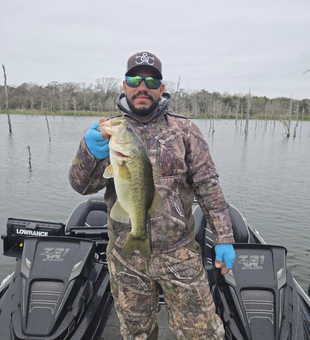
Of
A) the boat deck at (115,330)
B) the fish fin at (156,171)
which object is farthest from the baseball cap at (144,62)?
the boat deck at (115,330)

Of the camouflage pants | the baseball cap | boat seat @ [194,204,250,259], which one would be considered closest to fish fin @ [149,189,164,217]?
the camouflage pants

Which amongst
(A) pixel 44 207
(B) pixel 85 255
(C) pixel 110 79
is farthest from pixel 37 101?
(B) pixel 85 255

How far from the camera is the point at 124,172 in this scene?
6.97ft

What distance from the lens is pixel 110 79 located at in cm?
14300

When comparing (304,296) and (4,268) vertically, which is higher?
(304,296)

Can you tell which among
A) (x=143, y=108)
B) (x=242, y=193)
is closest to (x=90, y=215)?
(x=143, y=108)

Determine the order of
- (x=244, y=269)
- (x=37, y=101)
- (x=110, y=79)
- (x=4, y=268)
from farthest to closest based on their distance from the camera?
(x=110, y=79) < (x=37, y=101) < (x=4, y=268) < (x=244, y=269)

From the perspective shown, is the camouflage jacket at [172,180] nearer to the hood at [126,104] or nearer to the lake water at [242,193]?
the hood at [126,104]

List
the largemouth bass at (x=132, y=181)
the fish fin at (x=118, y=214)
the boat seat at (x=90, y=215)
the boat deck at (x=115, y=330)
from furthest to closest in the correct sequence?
the boat seat at (x=90, y=215) → the boat deck at (x=115, y=330) → the fish fin at (x=118, y=214) → the largemouth bass at (x=132, y=181)

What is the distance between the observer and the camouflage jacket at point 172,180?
244cm

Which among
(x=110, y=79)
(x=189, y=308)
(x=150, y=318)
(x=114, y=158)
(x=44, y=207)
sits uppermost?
(x=110, y=79)

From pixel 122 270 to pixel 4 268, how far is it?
546 centimetres

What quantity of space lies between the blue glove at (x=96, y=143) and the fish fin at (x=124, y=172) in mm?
276

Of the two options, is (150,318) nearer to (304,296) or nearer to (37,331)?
(37,331)
